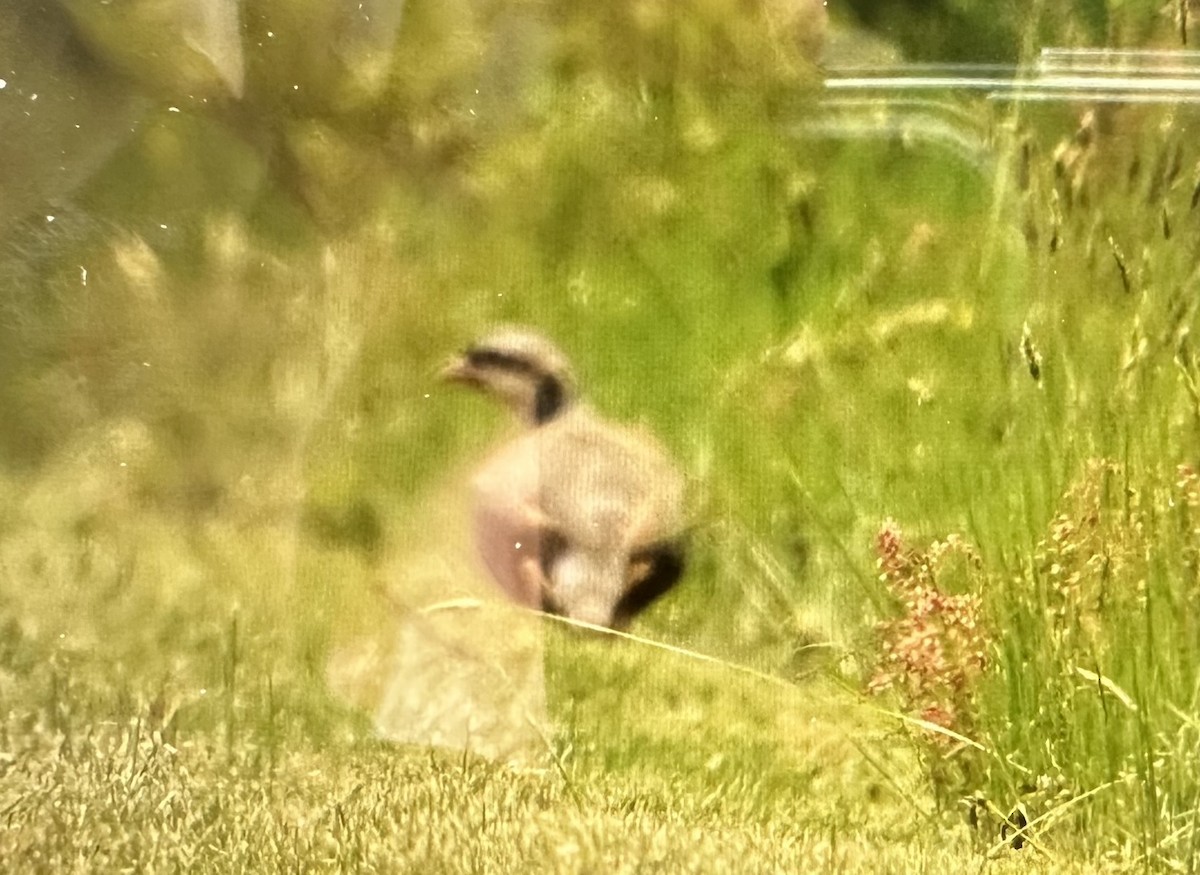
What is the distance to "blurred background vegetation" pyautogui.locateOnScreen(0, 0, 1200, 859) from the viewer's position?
73cm

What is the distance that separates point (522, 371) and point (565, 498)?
0.09 meters

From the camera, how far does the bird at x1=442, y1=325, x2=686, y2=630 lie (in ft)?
2.40

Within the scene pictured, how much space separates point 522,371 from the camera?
0.74m

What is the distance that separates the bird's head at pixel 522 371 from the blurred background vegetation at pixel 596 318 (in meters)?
0.02

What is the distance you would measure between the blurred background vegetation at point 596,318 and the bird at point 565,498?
0.02m

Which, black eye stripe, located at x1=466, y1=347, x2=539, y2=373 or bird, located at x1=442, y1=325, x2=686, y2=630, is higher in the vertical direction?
black eye stripe, located at x1=466, y1=347, x2=539, y2=373

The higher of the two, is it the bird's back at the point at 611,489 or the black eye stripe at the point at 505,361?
the black eye stripe at the point at 505,361

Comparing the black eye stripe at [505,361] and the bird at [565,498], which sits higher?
the black eye stripe at [505,361]

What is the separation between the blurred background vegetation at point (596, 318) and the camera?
0.73 metres

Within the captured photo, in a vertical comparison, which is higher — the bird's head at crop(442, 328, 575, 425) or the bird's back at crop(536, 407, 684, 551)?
Result: the bird's head at crop(442, 328, 575, 425)

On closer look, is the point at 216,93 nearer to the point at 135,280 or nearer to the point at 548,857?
the point at 135,280

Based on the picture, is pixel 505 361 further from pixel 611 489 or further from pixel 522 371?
pixel 611 489

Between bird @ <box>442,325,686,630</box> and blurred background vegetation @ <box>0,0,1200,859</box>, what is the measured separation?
20 mm

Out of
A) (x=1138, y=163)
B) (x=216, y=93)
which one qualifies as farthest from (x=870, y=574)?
(x=216, y=93)
